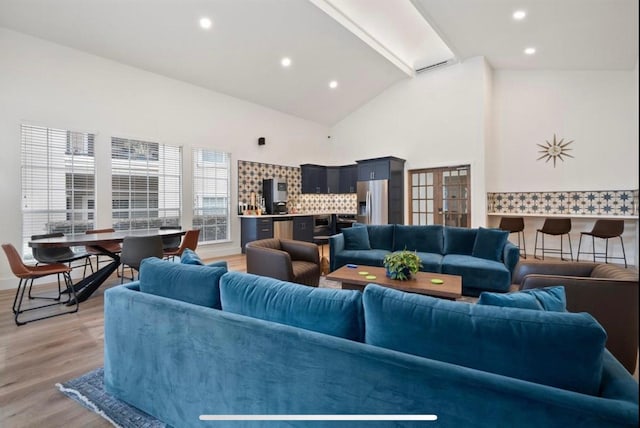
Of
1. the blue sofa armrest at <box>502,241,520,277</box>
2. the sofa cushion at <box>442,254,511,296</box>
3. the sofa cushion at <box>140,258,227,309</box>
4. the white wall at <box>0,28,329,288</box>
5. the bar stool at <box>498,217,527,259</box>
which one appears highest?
the white wall at <box>0,28,329,288</box>

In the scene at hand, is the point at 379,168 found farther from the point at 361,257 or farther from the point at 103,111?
the point at 103,111

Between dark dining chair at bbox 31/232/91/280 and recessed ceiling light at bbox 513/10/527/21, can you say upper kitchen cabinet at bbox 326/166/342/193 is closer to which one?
recessed ceiling light at bbox 513/10/527/21

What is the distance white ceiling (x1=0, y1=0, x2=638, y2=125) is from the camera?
4.04 meters

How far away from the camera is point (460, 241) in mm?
4234

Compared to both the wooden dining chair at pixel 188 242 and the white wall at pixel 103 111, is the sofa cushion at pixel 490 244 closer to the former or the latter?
the wooden dining chair at pixel 188 242

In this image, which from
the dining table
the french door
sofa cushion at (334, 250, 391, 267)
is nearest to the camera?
the dining table

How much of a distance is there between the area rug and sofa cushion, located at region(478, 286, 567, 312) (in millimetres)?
1844

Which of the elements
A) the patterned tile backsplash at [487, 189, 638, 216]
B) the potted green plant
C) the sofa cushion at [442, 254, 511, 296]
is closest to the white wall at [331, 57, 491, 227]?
the patterned tile backsplash at [487, 189, 638, 216]

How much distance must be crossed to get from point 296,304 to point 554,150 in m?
6.59

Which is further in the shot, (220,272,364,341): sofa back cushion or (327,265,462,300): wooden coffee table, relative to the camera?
(327,265,462,300): wooden coffee table

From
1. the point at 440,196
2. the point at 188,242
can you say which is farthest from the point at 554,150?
the point at 188,242

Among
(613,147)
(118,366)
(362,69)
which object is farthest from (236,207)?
(613,147)

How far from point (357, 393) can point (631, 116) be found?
1135 mm

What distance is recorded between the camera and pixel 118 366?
72.2 inches
